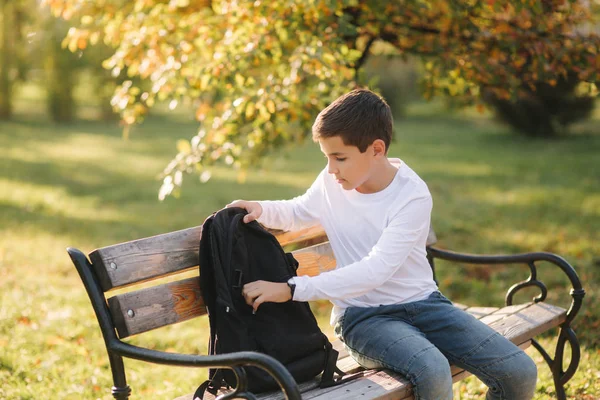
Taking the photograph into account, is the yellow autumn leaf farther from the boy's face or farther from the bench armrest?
the boy's face

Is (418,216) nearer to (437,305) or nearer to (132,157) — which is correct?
(437,305)

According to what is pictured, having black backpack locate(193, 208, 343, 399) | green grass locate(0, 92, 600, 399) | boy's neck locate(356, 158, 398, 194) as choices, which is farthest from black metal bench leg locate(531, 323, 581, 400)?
black backpack locate(193, 208, 343, 399)

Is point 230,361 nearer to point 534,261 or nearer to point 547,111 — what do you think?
point 534,261

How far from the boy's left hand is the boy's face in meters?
0.52

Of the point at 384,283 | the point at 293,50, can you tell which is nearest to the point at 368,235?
the point at 384,283

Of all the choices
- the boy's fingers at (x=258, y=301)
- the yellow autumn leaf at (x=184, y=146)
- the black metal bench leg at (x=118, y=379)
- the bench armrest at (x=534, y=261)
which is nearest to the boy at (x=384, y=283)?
the boy's fingers at (x=258, y=301)

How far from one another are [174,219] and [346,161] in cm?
680

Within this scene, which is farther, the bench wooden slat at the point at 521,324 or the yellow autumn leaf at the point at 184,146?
the yellow autumn leaf at the point at 184,146

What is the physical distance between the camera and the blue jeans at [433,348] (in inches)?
108

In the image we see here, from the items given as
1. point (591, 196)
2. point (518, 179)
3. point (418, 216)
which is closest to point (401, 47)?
point (418, 216)

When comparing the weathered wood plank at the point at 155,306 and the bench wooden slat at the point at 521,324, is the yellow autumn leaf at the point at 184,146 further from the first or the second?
the bench wooden slat at the point at 521,324

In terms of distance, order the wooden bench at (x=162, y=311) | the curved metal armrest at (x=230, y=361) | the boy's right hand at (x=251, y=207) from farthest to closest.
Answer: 1. the boy's right hand at (x=251, y=207)
2. the wooden bench at (x=162, y=311)
3. the curved metal armrest at (x=230, y=361)

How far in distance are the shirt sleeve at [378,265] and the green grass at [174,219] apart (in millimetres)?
1729

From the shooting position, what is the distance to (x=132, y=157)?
15906 millimetres
